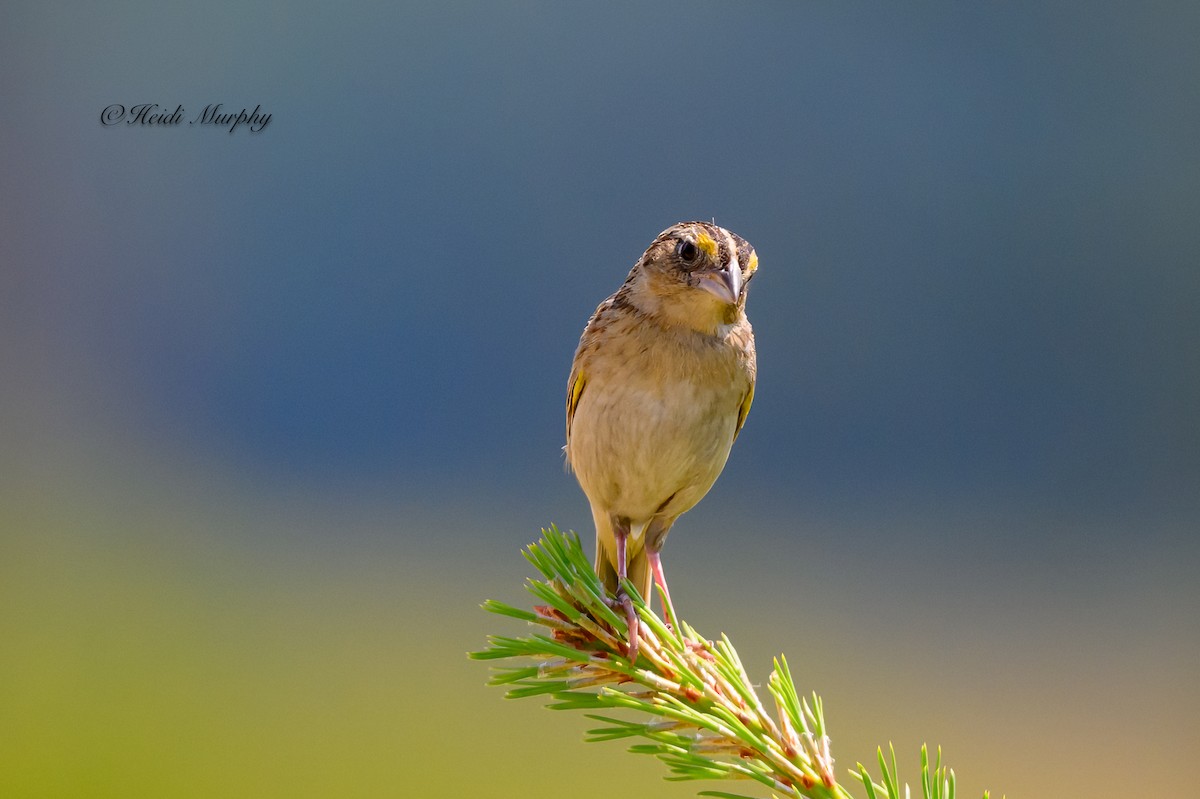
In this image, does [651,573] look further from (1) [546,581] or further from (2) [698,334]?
(1) [546,581]

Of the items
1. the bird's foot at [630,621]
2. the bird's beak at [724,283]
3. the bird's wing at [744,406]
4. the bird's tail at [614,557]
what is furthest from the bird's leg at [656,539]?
the bird's foot at [630,621]

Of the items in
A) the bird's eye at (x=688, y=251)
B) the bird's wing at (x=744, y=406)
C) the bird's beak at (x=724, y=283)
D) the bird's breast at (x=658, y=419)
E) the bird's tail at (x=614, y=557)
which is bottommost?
the bird's tail at (x=614, y=557)

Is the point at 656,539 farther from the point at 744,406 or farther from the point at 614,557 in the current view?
the point at 744,406

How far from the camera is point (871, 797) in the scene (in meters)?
1.39

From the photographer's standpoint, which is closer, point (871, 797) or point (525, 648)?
point (871, 797)

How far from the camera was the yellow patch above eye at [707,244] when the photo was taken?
2.36 metres

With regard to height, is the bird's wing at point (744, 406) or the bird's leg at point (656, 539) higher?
the bird's wing at point (744, 406)

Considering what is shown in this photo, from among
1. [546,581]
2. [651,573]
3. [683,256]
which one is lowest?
[546,581]

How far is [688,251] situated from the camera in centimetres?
239

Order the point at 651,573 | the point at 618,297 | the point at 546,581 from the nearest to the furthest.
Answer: the point at 546,581 → the point at 618,297 → the point at 651,573

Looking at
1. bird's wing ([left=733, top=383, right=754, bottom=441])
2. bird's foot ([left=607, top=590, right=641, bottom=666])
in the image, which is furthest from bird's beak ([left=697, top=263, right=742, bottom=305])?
bird's foot ([left=607, top=590, right=641, bottom=666])

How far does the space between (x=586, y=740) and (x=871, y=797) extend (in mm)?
392

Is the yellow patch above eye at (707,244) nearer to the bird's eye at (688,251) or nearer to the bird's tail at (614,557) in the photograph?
the bird's eye at (688,251)

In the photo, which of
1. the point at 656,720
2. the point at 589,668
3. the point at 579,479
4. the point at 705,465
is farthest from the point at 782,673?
the point at 579,479
